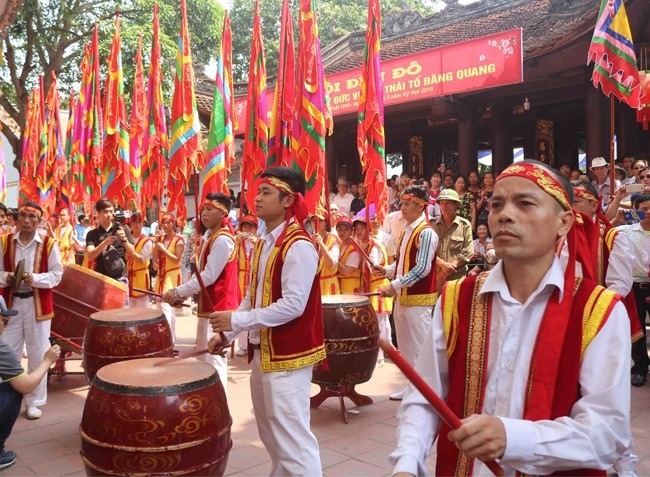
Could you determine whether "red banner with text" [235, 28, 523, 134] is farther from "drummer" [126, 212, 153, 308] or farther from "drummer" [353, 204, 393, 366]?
"drummer" [126, 212, 153, 308]

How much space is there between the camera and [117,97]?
30.3ft

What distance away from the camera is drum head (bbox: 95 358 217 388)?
101 inches

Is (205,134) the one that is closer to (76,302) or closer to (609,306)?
(76,302)

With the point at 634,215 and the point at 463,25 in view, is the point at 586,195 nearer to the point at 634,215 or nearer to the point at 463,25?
the point at 634,215

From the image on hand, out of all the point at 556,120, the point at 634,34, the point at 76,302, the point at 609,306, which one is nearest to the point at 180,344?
the point at 76,302

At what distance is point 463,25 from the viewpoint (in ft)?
43.5

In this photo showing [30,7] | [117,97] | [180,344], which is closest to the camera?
[180,344]

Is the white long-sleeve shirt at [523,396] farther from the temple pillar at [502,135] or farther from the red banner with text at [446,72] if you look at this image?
the temple pillar at [502,135]

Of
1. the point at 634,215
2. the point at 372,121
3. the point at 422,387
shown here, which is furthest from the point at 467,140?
the point at 422,387

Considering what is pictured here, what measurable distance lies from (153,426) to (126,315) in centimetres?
186

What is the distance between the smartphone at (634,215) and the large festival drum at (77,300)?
5384 mm

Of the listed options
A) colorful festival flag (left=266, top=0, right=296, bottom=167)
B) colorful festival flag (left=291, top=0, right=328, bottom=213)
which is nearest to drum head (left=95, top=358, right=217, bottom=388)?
colorful festival flag (left=291, top=0, right=328, bottom=213)

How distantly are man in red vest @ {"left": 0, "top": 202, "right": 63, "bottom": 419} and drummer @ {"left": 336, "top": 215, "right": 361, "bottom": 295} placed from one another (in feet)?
10.4

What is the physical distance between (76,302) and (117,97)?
5217mm
